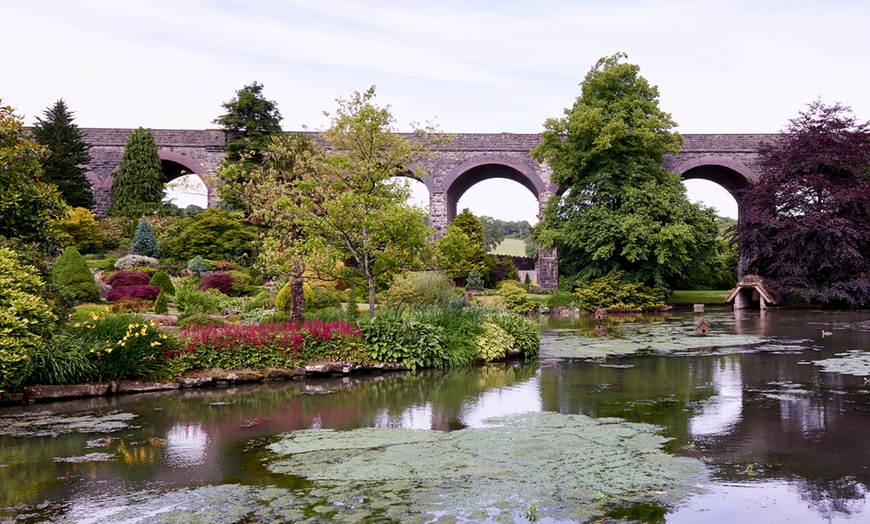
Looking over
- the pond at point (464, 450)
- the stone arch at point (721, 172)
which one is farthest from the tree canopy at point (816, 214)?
the pond at point (464, 450)

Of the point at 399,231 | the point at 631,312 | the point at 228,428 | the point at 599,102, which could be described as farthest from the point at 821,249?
the point at 228,428

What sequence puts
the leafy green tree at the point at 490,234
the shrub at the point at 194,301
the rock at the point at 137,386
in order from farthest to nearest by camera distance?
the leafy green tree at the point at 490,234, the shrub at the point at 194,301, the rock at the point at 137,386

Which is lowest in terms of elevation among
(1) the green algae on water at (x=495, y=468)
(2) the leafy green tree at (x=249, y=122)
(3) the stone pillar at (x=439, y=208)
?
(1) the green algae on water at (x=495, y=468)

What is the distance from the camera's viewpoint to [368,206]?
1324cm

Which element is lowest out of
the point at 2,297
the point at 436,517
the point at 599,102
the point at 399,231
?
the point at 436,517

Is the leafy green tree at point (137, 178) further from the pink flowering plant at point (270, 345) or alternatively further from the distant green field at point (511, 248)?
the distant green field at point (511, 248)

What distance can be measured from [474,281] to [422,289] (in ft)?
37.2

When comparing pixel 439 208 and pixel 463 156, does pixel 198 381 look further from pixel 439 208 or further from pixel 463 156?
pixel 463 156

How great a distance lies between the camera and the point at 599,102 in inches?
1068

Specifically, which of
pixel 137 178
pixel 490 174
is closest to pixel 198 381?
pixel 137 178

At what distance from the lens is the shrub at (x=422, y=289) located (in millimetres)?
17984

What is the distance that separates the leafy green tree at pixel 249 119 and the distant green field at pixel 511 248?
39507 millimetres

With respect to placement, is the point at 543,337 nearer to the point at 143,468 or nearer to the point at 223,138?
the point at 143,468

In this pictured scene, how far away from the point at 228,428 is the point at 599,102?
74.0 feet
